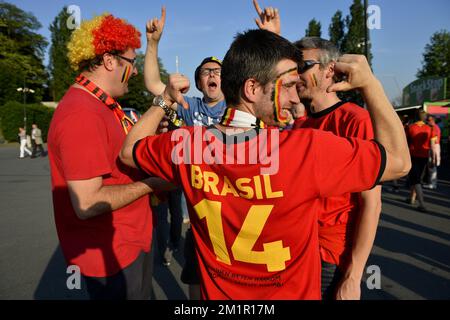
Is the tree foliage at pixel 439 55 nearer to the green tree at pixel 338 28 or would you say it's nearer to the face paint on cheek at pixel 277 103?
the green tree at pixel 338 28

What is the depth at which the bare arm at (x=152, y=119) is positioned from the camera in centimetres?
167

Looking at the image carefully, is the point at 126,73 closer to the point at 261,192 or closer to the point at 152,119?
the point at 152,119

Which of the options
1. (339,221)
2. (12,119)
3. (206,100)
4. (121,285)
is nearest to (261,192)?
(339,221)

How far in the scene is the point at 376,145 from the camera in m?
1.32

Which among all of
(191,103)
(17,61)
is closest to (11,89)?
(17,61)

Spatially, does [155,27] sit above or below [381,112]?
above

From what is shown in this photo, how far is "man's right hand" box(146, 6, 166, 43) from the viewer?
7.19 ft

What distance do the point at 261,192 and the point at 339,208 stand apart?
0.84 metres

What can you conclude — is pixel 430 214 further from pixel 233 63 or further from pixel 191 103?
pixel 233 63

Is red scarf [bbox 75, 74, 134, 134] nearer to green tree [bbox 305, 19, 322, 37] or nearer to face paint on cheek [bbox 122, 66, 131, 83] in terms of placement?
face paint on cheek [bbox 122, 66, 131, 83]

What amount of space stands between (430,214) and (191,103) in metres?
5.86

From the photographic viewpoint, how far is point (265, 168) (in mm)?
1299

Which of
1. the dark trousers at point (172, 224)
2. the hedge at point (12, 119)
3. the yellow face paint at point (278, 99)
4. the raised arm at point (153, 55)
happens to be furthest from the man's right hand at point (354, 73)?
the hedge at point (12, 119)

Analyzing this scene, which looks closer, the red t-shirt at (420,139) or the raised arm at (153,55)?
the raised arm at (153,55)
